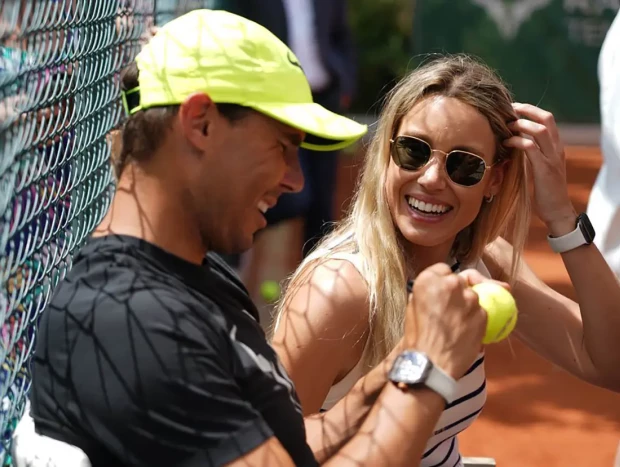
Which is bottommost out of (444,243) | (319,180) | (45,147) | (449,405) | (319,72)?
(319,180)

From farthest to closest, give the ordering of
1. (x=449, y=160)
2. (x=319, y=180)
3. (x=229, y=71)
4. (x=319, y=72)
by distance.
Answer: (x=319, y=180)
(x=319, y=72)
(x=449, y=160)
(x=229, y=71)

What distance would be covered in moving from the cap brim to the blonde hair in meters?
0.61

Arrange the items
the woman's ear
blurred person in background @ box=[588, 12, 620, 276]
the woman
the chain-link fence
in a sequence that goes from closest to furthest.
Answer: the chain-link fence
the woman
the woman's ear
blurred person in background @ box=[588, 12, 620, 276]

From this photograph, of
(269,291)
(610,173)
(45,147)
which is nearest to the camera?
(45,147)

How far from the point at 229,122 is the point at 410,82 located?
3.53 ft

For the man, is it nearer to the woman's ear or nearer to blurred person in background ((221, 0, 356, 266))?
the woman's ear

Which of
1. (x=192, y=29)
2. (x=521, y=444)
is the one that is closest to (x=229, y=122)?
(x=192, y=29)

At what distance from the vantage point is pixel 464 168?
8.36ft

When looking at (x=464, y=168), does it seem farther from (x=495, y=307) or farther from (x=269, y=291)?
(x=269, y=291)

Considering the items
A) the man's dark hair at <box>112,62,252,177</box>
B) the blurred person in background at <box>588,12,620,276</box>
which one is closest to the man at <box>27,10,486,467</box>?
the man's dark hair at <box>112,62,252,177</box>

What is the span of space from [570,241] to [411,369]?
116cm

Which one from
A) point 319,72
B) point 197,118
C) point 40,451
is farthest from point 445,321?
point 319,72

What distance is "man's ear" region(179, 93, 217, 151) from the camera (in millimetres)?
1614

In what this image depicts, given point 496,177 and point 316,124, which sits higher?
point 316,124
